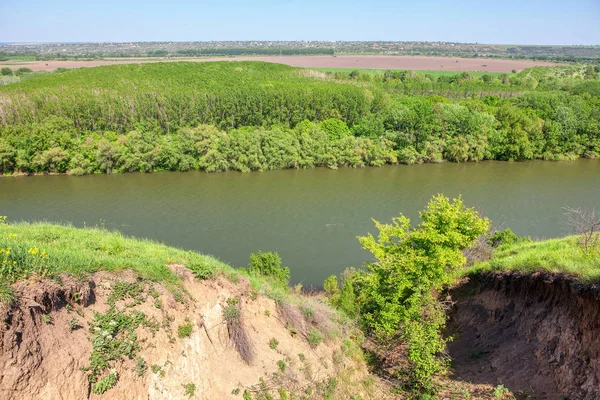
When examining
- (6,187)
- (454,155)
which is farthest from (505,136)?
(6,187)

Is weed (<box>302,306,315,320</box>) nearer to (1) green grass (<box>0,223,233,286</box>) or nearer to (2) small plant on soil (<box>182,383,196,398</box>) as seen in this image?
(1) green grass (<box>0,223,233,286</box>)

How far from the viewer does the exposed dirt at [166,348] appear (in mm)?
8047

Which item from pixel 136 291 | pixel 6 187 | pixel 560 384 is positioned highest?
pixel 136 291

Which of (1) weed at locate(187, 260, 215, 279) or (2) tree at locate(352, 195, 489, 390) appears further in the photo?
(2) tree at locate(352, 195, 489, 390)

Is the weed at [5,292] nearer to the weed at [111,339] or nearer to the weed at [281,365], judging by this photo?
the weed at [111,339]

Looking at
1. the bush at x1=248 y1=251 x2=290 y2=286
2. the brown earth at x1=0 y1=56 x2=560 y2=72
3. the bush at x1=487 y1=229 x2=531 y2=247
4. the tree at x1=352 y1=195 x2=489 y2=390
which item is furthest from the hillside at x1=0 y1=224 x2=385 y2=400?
the brown earth at x1=0 y1=56 x2=560 y2=72

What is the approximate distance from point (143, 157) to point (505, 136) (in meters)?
43.7

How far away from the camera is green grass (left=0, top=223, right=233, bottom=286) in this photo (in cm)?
903

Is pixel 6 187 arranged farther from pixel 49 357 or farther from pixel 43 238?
pixel 49 357

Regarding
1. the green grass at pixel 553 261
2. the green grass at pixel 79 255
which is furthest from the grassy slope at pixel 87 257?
the green grass at pixel 553 261

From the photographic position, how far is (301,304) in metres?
14.1

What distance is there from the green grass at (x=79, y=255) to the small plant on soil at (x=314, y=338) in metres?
3.40

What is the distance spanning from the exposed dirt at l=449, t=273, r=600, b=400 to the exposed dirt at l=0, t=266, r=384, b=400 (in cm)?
426

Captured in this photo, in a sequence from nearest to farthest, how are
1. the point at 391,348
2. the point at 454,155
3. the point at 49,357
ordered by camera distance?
1. the point at 49,357
2. the point at 391,348
3. the point at 454,155
